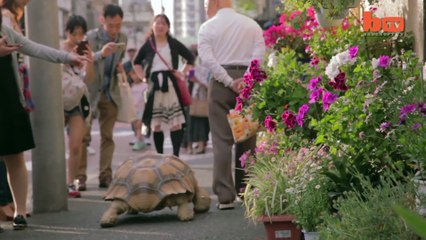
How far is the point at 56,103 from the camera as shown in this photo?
31.8 feet

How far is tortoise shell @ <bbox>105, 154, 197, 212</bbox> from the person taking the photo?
8703mm

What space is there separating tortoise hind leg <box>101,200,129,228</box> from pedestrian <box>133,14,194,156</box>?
3.67 meters

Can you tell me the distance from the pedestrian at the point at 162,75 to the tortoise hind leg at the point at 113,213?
12.0 feet

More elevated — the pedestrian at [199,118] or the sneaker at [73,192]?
the sneaker at [73,192]

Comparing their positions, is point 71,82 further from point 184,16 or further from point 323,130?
point 184,16

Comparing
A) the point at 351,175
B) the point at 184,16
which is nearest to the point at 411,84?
the point at 351,175

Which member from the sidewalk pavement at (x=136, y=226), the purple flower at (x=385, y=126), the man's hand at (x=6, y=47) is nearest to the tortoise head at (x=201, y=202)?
the sidewalk pavement at (x=136, y=226)

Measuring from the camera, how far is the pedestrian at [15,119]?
840 centimetres

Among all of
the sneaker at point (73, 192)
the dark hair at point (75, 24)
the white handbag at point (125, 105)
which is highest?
the dark hair at point (75, 24)

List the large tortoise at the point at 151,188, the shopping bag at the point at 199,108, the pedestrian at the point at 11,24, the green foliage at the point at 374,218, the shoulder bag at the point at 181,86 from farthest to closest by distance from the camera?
the shopping bag at the point at 199,108
the shoulder bag at the point at 181,86
the pedestrian at the point at 11,24
the large tortoise at the point at 151,188
the green foliage at the point at 374,218

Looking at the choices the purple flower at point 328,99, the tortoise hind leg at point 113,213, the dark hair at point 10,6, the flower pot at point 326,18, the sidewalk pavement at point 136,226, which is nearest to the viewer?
the purple flower at point 328,99

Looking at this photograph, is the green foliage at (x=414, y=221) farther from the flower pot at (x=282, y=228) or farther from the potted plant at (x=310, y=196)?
the flower pot at (x=282, y=228)

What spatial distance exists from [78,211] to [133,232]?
1.64 metres

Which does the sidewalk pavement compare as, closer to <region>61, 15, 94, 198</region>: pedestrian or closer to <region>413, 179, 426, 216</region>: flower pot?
<region>61, 15, 94, 198</region>: pedestrian
